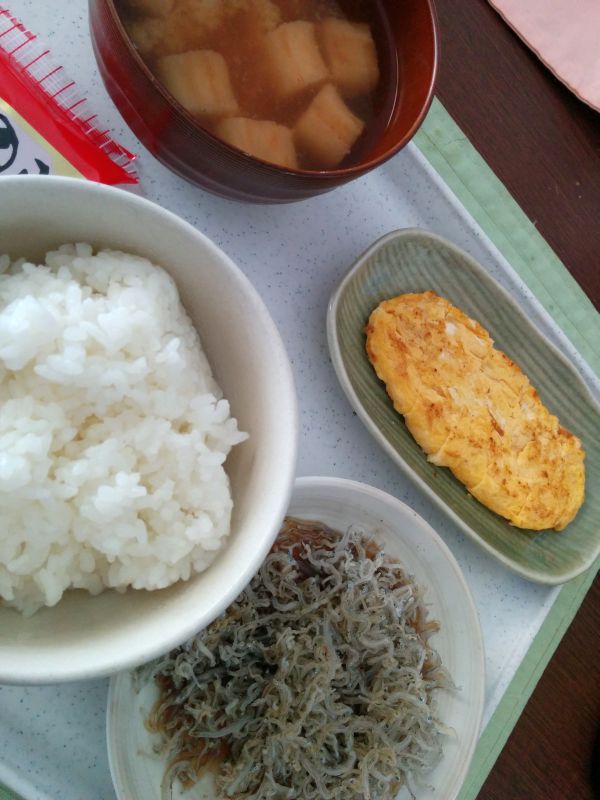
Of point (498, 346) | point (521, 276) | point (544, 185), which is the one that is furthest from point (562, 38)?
point (498, 346)

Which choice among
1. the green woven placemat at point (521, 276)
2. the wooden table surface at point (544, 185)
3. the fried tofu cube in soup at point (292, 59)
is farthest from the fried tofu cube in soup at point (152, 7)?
the wooden table surface at point (544, 185)

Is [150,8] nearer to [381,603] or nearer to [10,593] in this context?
[10,593]

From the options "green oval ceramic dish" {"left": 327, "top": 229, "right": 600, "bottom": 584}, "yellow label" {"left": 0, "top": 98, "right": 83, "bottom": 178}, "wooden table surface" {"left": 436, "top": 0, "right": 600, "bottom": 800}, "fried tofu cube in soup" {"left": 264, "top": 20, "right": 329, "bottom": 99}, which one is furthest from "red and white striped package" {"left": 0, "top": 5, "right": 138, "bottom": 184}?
"wooden table surface" {"left": 436, "top": 0, "right": 600, "bottom": 800}

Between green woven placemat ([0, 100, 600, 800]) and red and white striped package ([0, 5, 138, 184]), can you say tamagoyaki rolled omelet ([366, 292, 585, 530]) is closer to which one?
green woven placemat ([0, 100, 600, 800])

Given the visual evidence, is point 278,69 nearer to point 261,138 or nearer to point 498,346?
point 261,138

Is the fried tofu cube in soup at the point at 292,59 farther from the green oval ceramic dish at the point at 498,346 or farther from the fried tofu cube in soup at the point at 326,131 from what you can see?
the green oval ceramic dish at the point at 498,346
